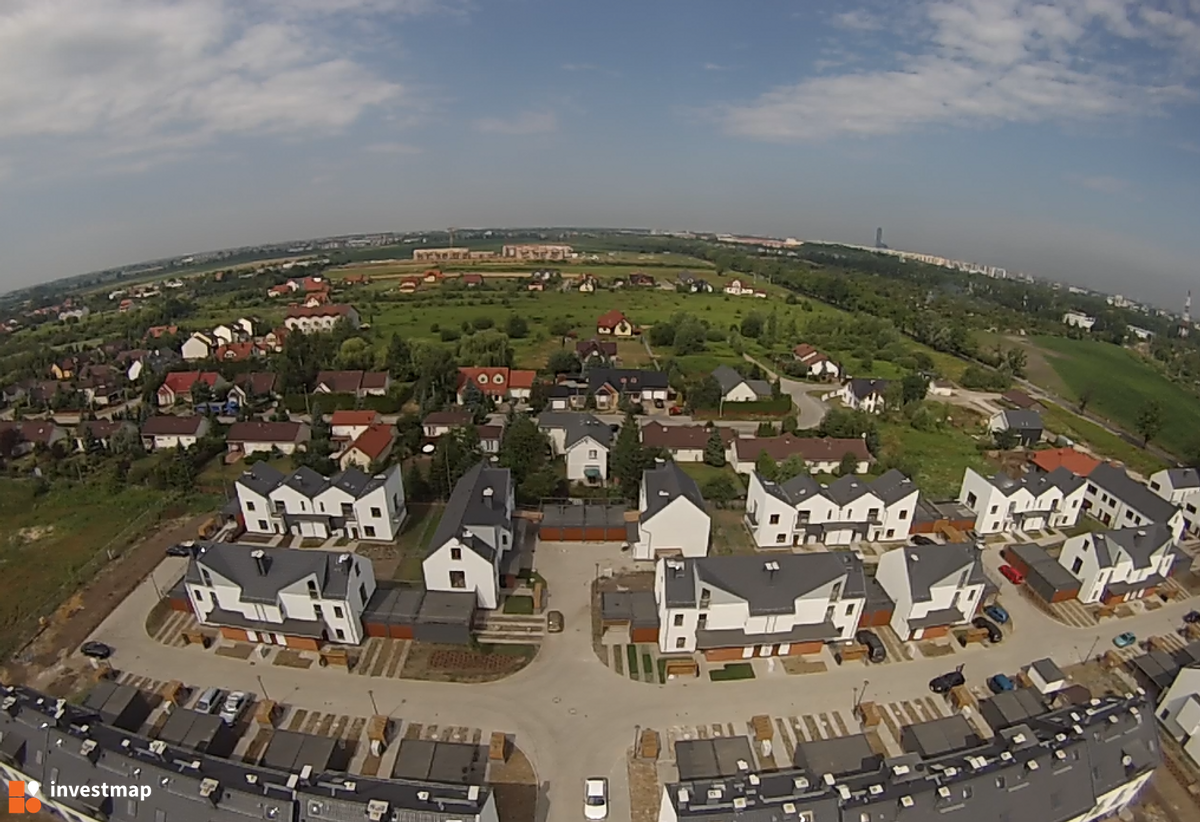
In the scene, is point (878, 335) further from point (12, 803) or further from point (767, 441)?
point (12, 803)

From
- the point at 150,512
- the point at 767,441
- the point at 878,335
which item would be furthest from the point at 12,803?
the point at 878,335

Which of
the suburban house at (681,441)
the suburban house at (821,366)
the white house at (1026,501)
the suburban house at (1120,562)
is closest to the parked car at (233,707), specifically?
the suburban house at (681,441)

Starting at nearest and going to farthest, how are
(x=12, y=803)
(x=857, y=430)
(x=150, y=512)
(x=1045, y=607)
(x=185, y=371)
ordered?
(x=12, y=803) → (x=1045, y=607) → (x=150, y=512) → (x=857, y=430) → (x=185, y=371)

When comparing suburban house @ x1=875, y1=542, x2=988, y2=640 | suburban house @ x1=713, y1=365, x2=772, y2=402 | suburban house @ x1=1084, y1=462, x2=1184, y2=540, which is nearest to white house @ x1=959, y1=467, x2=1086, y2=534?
suburban house @ x1=1084, y1=462, x2=1184, y2=540

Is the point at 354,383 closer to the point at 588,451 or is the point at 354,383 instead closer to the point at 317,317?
the point at 588,451

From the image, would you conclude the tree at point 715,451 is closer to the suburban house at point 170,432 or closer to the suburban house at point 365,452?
the suburban house at point 365,452
